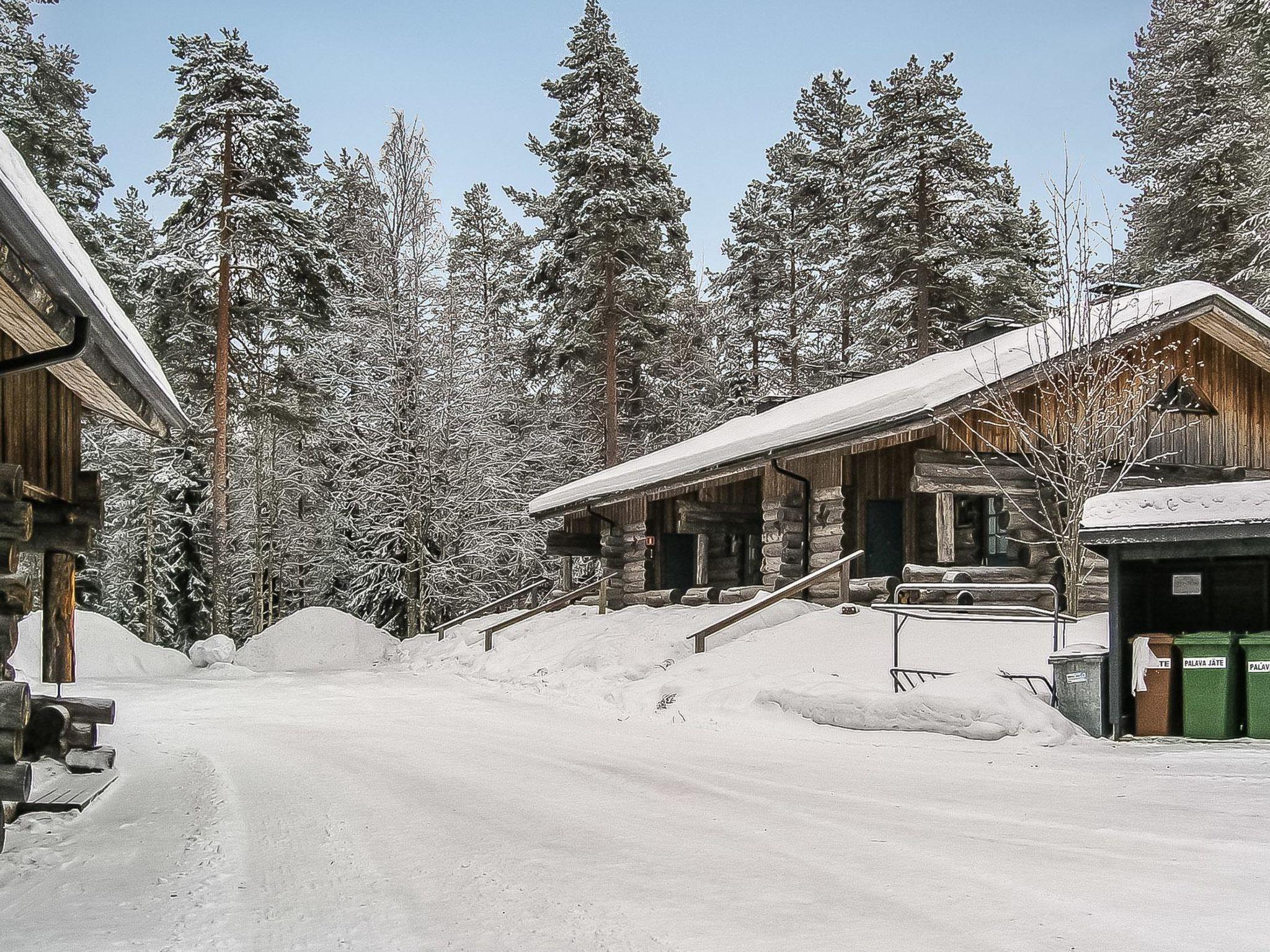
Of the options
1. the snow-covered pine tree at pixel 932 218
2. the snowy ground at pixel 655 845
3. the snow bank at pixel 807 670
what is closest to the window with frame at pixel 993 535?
the snow bank at pixel 807 670

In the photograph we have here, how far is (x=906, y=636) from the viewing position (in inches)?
517

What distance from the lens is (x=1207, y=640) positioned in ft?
31.1

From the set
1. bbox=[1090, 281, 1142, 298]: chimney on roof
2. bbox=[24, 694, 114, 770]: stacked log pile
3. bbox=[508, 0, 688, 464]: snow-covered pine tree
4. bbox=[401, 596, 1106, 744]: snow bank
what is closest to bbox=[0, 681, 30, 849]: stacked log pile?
bbox=[24, 694, 114, 770]: stacked log pile

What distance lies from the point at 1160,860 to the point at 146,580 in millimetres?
34500

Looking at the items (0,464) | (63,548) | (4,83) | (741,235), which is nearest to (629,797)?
(0,464)

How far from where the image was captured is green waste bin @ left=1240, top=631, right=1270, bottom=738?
920 cm

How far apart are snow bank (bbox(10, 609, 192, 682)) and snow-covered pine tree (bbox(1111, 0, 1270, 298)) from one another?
25832 millimetres

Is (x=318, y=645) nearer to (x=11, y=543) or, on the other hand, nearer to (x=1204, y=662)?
(x=11, y=543)

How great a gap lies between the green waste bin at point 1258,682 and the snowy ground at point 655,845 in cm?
34

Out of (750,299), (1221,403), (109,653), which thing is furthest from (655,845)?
(750,299)

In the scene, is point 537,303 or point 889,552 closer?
point 889,552

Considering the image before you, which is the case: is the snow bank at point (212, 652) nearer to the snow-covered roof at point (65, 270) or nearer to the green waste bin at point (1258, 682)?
the snow-covered roof at point (65, 270)

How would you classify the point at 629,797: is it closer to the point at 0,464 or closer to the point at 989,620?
the point at 0,464

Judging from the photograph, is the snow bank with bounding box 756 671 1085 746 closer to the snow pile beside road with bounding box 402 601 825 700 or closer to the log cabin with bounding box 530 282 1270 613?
the snow pile beside road with bounding box 402 601 825 700
